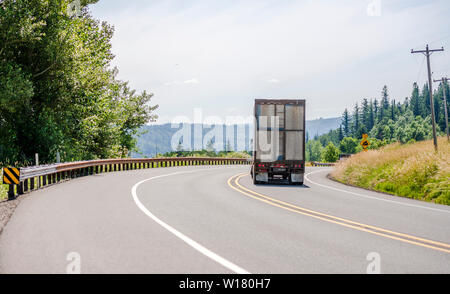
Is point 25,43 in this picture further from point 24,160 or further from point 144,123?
point 144,123

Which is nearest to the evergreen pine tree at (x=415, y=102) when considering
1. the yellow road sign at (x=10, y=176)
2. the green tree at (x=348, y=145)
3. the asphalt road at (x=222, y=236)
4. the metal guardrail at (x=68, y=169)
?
the green tree at (x=348, y=145)

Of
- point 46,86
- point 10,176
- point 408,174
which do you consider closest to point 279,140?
point 408,174

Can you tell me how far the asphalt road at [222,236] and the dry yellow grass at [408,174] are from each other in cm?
269

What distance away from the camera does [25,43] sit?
2303 cm

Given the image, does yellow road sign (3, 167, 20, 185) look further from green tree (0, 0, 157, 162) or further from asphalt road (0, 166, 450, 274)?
green tree (0, 0, 157, 162)

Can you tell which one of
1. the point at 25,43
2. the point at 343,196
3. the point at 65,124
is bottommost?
the point at 343,196

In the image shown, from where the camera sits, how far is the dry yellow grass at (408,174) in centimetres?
1373

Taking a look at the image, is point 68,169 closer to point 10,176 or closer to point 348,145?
point 10,176

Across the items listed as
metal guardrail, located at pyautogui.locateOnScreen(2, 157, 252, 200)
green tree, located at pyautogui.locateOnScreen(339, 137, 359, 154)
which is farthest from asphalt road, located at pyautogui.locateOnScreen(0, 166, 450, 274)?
green tree, located at pyautogui.locateOnScreen(339, 137, 359, 154)

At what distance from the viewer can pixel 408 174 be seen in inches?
621

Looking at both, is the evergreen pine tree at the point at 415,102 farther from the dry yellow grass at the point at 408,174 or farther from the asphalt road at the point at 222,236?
the asphalt road at the point at 222,236
